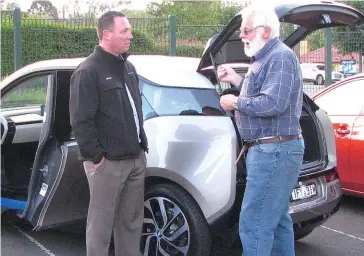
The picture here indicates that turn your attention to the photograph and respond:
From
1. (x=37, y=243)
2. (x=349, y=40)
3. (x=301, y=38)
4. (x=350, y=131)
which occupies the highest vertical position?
(x=349, y=40)

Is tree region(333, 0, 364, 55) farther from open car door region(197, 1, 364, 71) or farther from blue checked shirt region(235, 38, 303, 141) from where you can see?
blue checked shirt region(235, 38, 303, 141)

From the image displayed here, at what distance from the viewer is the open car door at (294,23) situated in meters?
3.80

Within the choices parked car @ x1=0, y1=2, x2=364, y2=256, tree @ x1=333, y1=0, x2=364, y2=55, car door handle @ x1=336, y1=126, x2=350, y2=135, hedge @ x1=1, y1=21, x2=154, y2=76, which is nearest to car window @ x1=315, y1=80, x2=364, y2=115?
car door handle @ x1=336, y1=126, x2=350, y2=135

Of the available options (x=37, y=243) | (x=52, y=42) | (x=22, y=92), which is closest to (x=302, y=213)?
(x=37, y=243)

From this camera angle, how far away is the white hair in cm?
336

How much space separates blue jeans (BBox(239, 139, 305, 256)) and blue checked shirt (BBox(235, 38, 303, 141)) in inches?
4.0

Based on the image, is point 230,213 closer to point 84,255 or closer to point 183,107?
point 183,107

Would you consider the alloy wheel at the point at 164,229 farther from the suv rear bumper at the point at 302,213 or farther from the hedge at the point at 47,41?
the hedge at the point at 47,41

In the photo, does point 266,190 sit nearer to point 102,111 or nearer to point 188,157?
point 188,157

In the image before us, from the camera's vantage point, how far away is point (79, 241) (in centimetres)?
492

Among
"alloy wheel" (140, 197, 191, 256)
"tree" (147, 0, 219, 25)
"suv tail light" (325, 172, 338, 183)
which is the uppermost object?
"tree" (147, 0, 219, 25)

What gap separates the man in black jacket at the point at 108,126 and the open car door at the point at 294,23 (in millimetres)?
658

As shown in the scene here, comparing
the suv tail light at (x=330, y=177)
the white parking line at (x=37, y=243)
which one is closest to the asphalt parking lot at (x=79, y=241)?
the white parking line at (x=37, y=243)

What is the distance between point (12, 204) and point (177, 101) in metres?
1.75
